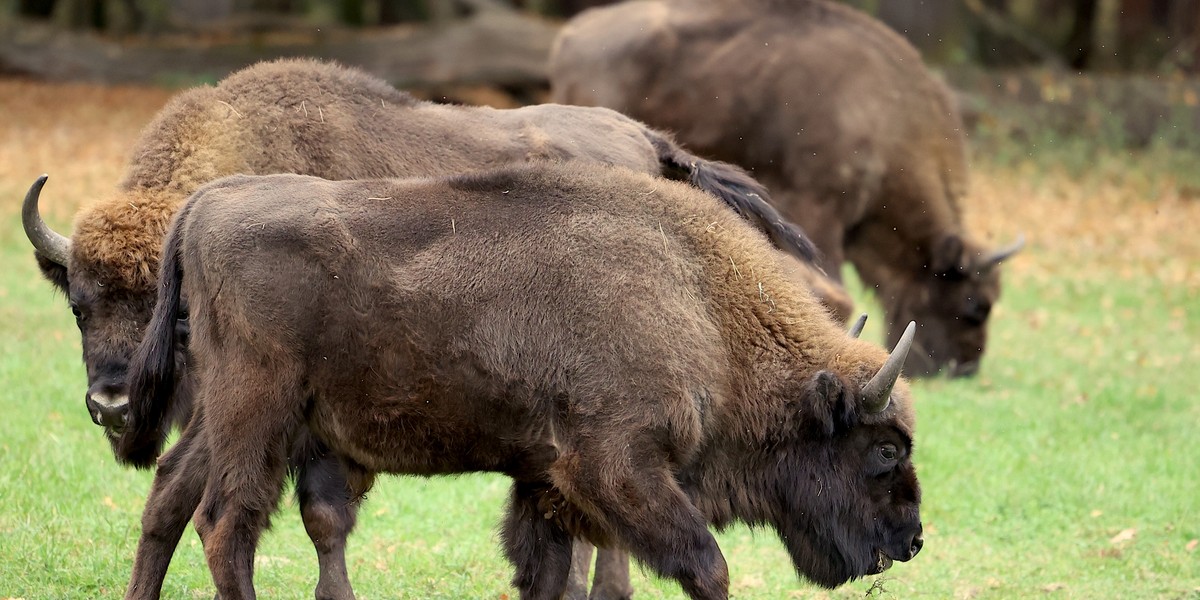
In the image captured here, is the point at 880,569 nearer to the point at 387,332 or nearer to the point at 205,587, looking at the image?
the point at 387,332

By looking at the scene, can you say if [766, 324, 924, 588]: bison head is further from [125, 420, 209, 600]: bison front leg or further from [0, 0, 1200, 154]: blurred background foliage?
[0, 0, 1200, 154]: blurred background foliage

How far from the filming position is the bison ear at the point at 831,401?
502 centimetres

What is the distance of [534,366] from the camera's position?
16.0 feet

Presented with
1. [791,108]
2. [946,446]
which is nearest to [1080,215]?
[791,108]

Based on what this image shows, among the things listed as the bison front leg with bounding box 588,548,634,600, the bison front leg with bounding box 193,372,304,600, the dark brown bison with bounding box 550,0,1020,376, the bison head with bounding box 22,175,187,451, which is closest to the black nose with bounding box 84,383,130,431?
the bison head with bounding box 22,175,187,451

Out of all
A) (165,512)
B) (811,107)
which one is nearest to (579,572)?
(165,512)

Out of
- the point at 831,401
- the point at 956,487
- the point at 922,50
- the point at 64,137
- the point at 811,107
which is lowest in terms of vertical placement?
the point at 922,50

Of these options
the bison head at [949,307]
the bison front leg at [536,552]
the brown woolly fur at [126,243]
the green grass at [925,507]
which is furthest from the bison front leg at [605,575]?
the bison head at [949,307]

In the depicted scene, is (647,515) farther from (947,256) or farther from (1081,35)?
(1081,35)

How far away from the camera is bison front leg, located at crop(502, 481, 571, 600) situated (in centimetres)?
529

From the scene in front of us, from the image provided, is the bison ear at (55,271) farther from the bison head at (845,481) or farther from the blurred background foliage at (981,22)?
the blurred background foliage at (981,22)

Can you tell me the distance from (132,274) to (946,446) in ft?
18.0

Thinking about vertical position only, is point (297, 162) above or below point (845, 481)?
above

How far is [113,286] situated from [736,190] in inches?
117
